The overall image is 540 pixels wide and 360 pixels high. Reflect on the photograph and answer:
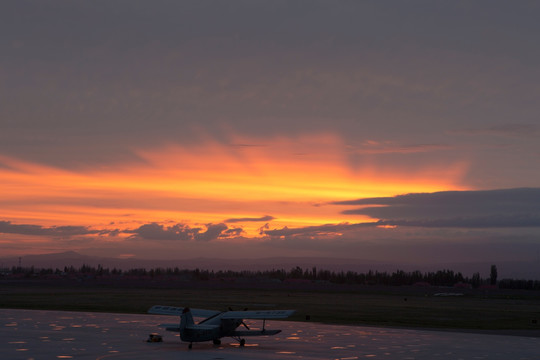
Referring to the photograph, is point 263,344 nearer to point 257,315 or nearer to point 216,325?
point 257,315

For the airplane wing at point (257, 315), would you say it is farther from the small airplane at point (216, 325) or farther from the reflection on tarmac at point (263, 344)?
the reflection on tarmac at point (263, 344)

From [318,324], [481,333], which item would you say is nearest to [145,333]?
[318,324]

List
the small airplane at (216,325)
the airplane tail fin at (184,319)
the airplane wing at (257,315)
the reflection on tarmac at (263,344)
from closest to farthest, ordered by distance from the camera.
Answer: the reflection on tarmac at (263,344) < the airplane tail fin at (184,319) < the small airplane at (216,325) < the airplane wing at (257,315)

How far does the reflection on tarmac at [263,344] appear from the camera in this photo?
36.3 meters

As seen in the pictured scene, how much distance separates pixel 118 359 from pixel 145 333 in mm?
14367

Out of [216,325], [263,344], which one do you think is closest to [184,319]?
[216,325]

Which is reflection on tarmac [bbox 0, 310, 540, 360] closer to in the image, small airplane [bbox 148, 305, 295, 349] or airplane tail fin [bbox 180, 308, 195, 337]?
small airplane [bbox 148, 305, 295, 349]

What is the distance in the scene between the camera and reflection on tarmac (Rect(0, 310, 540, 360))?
1430 inches

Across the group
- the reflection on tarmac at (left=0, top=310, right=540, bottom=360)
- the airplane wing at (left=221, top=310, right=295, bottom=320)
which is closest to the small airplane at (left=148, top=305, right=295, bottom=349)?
the airplane wing at (left=221, top=310, right=295, bottom=320)

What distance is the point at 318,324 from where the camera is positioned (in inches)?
2306

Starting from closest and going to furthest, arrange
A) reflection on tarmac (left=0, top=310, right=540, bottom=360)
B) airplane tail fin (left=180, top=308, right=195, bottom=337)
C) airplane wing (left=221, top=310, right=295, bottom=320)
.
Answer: reflection on tarmac (left=0, top=310, right=540, bottom=360)
airplane tail fin (left=180, top=308, right=195, bottom=337)
airplane wing (left=221, top=310, right=295, bottom=320)

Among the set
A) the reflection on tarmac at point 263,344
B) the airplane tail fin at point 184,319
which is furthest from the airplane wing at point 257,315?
the airplane tail fin at point 184,319

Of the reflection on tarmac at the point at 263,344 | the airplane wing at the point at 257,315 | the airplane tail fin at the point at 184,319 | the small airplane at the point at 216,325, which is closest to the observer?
the reflection on tarmac at the point at 263,344

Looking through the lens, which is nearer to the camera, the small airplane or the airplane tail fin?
the airplane tail fin
